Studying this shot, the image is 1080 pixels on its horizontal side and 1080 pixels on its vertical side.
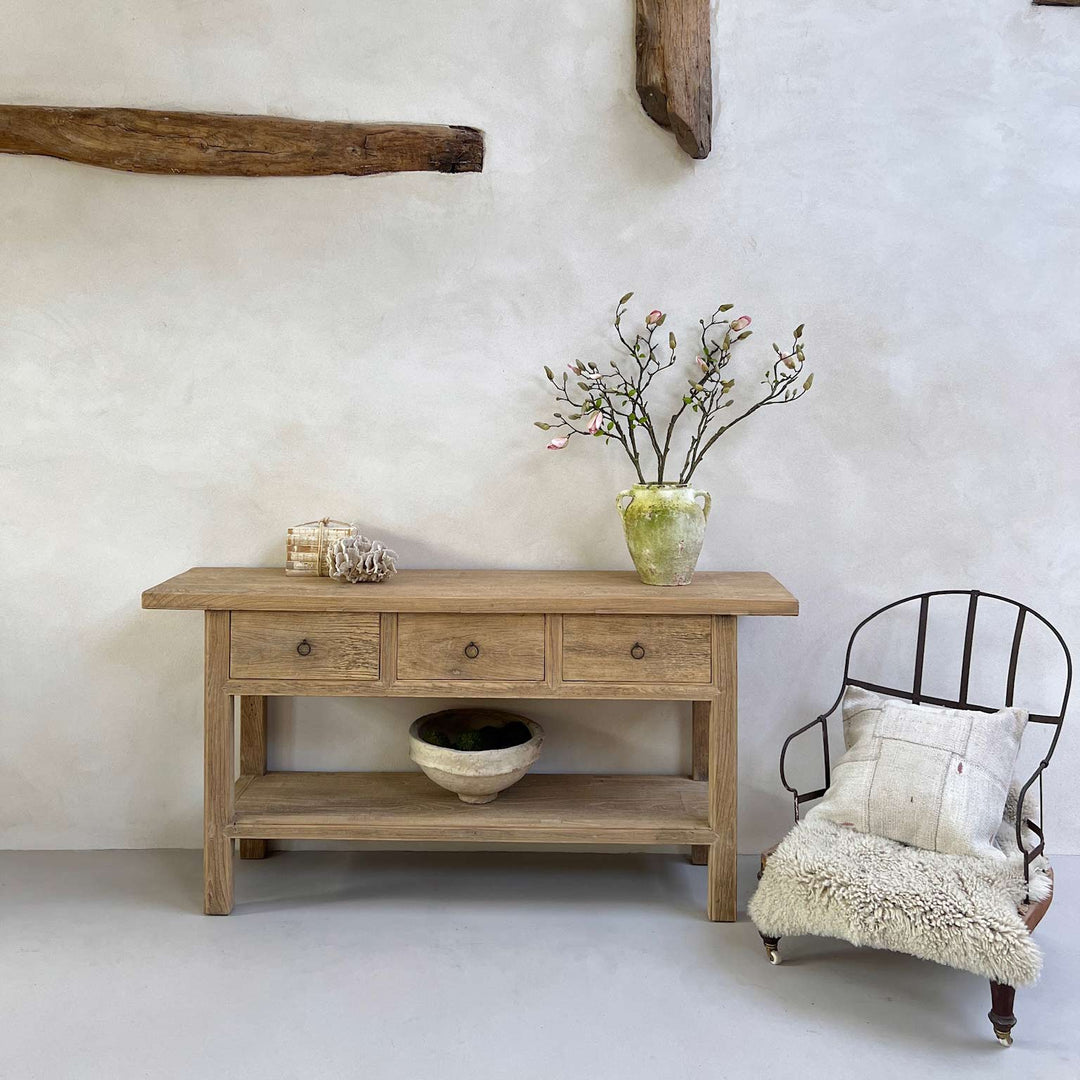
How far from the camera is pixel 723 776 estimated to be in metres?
2.28

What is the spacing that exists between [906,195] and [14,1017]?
3037 millimetres

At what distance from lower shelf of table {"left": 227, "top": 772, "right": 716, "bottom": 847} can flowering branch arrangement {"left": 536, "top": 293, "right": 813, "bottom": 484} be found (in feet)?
2.97

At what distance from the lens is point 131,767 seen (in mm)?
2721

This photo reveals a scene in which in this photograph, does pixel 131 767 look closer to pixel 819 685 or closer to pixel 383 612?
pixel 383 612

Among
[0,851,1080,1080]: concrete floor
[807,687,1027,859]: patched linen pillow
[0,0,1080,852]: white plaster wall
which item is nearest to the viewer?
[0,851,1080,1080]: concrete floor

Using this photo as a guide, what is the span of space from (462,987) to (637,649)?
0.87 meters

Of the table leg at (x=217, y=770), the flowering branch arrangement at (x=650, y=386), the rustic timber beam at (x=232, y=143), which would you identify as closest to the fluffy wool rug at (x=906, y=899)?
the flowering branch arrangement at (x=650, y=386)

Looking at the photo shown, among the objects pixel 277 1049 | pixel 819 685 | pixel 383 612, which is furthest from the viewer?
pixel 819 685

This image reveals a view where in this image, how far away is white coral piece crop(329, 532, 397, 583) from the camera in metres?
2.32

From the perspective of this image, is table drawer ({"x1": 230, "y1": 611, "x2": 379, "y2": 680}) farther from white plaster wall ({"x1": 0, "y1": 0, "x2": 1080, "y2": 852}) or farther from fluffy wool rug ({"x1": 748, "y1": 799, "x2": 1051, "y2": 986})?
fluffy wool rug ({"x1": 748, "y1": 799, "x2": 1051, "y2": 986})

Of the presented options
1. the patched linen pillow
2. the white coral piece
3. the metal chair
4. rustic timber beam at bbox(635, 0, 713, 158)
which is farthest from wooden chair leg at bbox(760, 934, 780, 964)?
rustic timber beam at bbox(635, 0, 713, 158)

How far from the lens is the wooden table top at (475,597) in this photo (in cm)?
220

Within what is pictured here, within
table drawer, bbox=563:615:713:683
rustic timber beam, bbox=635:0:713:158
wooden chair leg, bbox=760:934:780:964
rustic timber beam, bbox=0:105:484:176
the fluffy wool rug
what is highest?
rustic timber beam, bbox=635:0:713:158

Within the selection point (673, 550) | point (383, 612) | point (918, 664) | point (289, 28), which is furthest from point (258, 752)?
point (289, 28)
